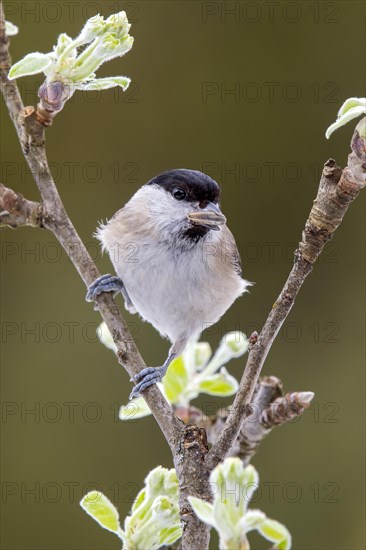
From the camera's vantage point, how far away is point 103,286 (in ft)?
4.67

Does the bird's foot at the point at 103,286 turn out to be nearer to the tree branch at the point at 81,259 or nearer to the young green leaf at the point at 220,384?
the tree branch at the point at 81,259

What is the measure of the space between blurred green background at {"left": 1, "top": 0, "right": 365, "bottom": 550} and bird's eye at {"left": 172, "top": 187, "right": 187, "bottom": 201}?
0.95 metres

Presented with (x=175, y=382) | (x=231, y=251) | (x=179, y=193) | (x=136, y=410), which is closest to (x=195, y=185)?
(x=179, y=193)

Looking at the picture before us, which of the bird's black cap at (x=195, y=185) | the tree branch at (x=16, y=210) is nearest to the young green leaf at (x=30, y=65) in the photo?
the tree branch at (x=16, y=210)

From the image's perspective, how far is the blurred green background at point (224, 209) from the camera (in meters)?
2.62

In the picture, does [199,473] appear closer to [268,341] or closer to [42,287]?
[268,341]

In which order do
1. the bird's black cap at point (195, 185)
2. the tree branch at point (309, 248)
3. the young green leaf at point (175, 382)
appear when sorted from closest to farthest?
the tree branch at point (309, 248)
the young green leaf at point (175, 382)
the bird's black cap at point (195, 185)

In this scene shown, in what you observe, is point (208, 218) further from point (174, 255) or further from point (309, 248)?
point (309, 248)

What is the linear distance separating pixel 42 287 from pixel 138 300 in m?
1.01

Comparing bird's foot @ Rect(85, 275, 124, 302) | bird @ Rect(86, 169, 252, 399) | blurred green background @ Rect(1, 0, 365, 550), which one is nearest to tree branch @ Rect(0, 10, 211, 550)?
bird's foot @ Rect(85, 275, 124, 302)

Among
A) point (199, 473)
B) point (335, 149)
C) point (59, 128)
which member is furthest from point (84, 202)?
point (199, 473)

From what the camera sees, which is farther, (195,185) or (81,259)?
(195,185)

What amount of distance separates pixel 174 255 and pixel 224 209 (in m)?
1.06

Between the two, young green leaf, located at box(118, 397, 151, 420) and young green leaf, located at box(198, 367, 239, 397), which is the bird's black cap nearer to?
young green leaf, located at box(198, 367, 239, 397)
